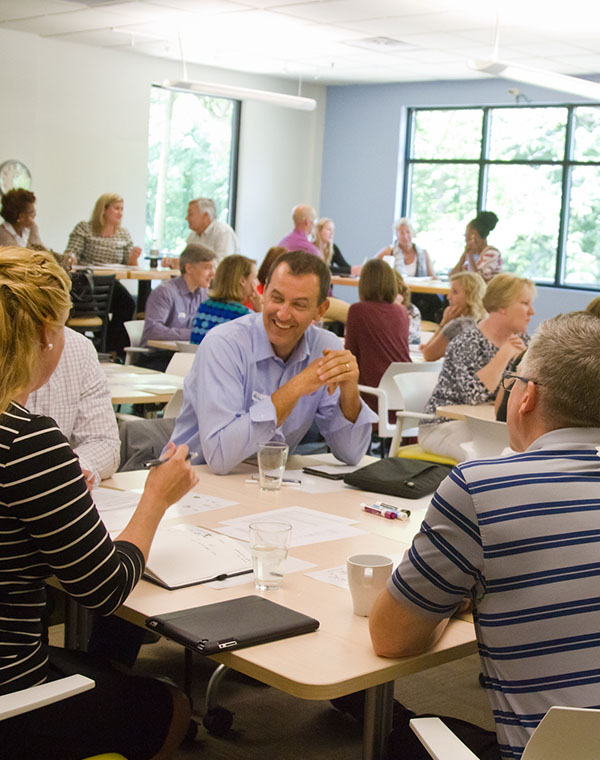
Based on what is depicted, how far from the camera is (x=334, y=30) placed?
9195 millimetres

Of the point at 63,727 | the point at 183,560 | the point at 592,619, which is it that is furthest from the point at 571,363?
the point at 63,727

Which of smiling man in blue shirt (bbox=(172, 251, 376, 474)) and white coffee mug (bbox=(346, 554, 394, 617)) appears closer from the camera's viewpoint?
white coffee mug (bbox=(346, 554, 394, 617))

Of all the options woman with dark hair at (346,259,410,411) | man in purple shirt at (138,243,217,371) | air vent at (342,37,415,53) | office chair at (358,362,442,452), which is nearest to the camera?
office chair at (358,362,442,452)

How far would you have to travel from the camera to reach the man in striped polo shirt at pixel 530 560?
55.5 inches

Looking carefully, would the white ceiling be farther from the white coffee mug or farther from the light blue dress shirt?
the white coffee mug

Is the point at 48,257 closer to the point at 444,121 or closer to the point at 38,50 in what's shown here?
the point at 38,50

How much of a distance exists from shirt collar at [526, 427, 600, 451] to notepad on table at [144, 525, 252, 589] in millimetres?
690

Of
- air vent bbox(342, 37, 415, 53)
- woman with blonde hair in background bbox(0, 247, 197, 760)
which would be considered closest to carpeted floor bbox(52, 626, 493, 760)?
woman with blonde hair in background bbox(0, 247, 197, 760)

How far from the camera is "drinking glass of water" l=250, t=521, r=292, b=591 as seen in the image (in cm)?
182

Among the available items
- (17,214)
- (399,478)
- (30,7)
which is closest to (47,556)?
(399,478)

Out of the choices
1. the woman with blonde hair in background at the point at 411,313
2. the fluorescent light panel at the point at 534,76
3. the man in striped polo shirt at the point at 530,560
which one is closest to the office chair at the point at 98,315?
the woman with blonde hair in background at the point at 411,313

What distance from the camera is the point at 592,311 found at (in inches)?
152

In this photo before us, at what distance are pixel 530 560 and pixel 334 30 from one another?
337 inches

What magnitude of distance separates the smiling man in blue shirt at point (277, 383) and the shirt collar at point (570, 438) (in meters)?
1.34
